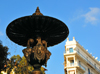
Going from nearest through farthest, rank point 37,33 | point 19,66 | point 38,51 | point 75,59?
point 38,51 → point 37,33 → point 19,66 → point 75,59

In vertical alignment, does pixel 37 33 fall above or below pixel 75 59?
below

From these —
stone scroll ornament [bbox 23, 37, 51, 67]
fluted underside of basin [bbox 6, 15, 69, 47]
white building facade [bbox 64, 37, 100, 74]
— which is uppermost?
white building facade [bbox 64, 37, 100, 74]

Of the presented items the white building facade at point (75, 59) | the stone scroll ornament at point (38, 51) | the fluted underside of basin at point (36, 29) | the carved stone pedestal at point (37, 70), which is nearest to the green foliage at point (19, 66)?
the white building facade at point (75, 59)

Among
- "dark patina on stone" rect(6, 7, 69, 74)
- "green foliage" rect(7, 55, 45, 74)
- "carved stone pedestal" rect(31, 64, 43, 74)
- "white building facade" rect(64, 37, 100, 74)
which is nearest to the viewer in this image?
"carved stone pedestal" rect(31, 64, 43, 74)

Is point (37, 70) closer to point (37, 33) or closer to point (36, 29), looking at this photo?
point (37, 33)

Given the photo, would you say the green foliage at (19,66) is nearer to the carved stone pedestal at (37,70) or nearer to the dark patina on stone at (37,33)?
the dark patina on stone at (37,33)

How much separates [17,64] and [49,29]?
67.4 feet

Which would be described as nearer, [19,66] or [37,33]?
[37,33]

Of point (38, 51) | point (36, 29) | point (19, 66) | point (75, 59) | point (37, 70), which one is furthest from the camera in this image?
point (75, 59)

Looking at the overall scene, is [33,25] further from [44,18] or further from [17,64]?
[17,64]

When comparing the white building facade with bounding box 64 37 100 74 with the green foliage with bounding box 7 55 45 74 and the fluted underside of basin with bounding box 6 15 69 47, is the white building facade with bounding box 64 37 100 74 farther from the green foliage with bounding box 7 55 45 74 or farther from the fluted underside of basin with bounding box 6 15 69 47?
the fluted underside of basin with bounding box 6 15 69 47

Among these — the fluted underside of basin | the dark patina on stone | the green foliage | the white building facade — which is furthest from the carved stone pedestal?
the white building facade

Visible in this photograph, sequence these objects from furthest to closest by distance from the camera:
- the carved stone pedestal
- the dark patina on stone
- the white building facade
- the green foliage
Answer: the white building facade < the green foliage < the dark patina on stone < the carved stone pedestal

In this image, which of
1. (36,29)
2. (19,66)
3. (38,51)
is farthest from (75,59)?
(38,51)
